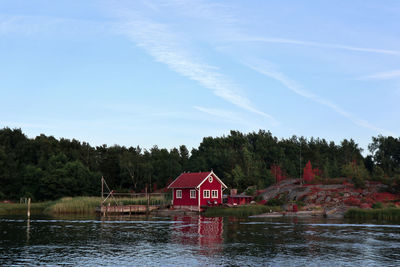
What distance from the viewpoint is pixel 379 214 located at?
58.6m

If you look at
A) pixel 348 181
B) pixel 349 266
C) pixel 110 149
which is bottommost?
pixel 349 266

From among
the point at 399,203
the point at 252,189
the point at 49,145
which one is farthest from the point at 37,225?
the point at 49,145

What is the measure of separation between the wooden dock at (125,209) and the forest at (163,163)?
1599cm

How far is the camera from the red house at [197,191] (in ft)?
249

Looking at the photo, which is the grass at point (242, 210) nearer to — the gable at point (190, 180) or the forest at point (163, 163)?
the gable at point (190, 180)

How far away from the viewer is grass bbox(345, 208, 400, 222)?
5812 cm

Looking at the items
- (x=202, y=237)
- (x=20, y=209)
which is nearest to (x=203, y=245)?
(x=202, y=237)

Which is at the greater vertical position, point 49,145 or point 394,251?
point 49,145

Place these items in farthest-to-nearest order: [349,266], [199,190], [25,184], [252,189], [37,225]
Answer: [25,184] → [252,189] → [199,190] → [37,225] → [349,266]

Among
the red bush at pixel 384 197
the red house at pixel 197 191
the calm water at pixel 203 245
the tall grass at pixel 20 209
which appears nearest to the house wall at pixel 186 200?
the red house at pixel 197 191

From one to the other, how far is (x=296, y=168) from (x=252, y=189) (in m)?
37.4

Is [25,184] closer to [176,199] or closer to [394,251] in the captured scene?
[176,199]

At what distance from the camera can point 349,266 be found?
26500mm

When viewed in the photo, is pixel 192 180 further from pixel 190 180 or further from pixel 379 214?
pixel 379 214
